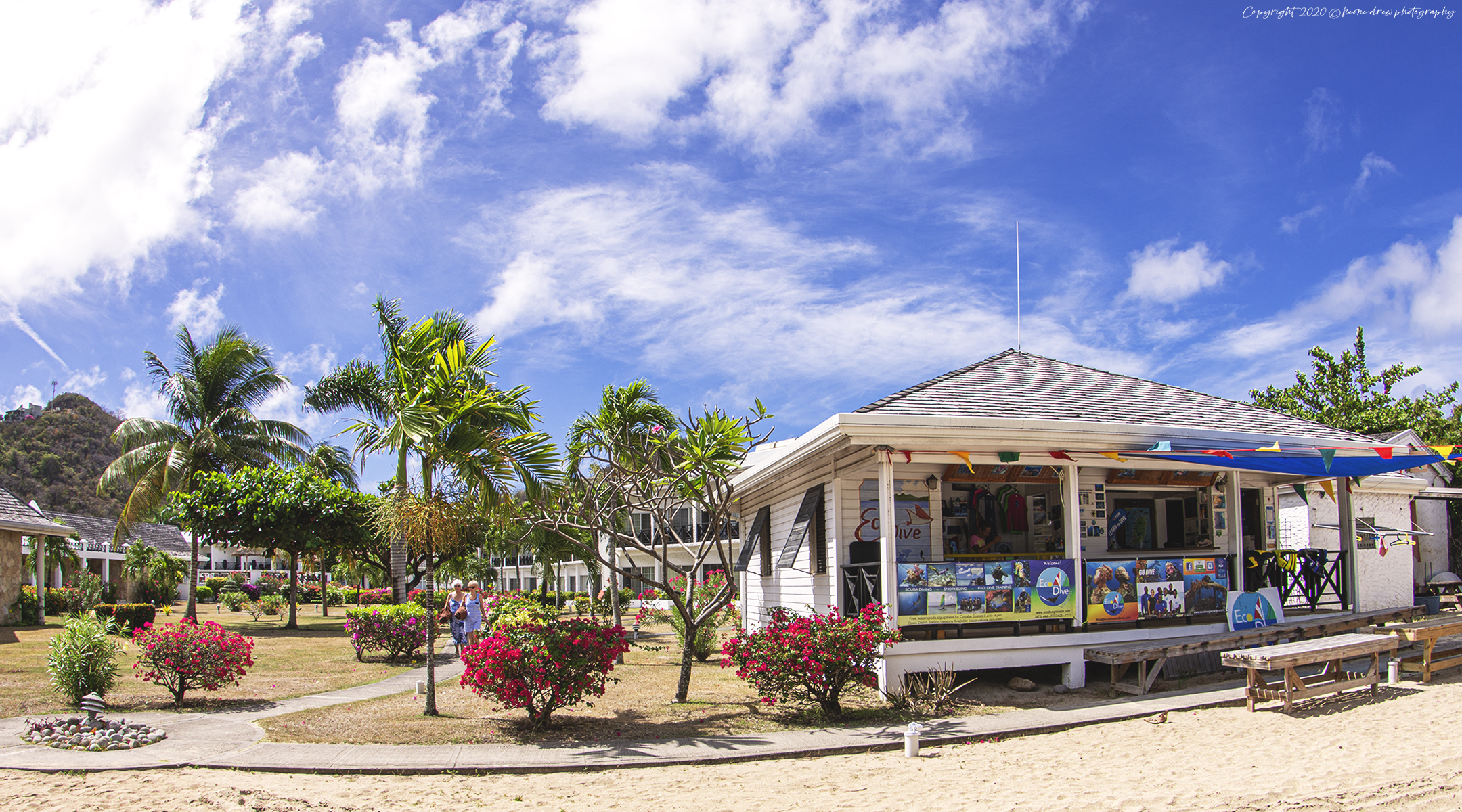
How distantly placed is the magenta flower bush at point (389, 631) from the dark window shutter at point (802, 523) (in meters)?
7.20

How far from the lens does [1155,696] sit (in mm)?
10352

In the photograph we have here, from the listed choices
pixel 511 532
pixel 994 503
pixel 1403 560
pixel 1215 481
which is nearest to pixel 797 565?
pixel 994 503

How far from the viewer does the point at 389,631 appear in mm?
15648

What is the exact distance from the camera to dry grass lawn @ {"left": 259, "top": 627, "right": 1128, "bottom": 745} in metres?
8.93

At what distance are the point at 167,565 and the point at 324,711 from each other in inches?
1140

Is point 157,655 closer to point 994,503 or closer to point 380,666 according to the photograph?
point 380,666

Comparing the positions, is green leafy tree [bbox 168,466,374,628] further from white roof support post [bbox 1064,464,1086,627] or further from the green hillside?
the green hillside

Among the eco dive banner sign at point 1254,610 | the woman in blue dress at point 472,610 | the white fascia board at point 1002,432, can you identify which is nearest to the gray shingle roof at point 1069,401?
the white fascia board at point 1002,432

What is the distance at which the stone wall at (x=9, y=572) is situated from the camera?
73.3ft

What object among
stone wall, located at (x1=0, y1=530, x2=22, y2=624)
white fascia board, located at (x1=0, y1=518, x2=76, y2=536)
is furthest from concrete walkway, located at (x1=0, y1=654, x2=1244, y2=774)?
stone wall, located at (x1=0, y1=530, x2=22, y2=624)

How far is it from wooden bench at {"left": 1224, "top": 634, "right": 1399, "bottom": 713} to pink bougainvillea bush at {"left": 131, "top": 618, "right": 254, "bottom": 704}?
11.9m

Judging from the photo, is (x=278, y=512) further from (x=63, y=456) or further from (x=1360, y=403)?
(x=63, y=456)

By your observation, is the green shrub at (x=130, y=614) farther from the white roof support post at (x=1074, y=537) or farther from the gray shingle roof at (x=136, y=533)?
the white roof support post at (x=1074, y=537)

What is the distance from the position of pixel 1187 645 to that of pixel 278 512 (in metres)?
22.0
